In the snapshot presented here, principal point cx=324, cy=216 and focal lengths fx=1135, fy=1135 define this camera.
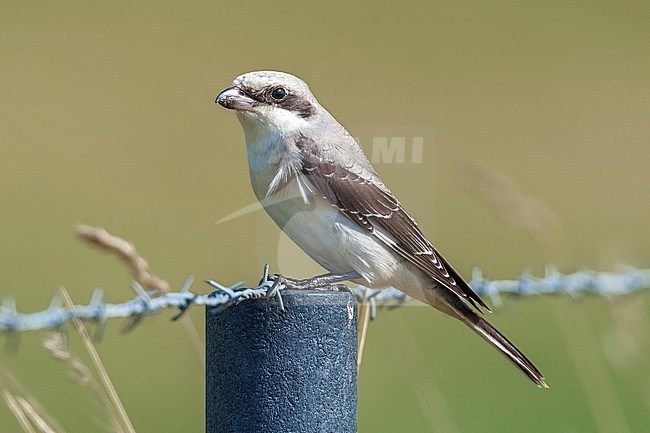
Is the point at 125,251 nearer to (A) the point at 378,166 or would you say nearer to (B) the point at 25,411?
(B) the point at 25,411

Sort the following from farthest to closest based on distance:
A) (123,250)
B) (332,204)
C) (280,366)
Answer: (332,204) < (123,250) < (280,366)

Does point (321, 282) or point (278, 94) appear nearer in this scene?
point (321, 282)

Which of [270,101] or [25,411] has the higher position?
[270,101]

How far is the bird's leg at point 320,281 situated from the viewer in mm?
3188

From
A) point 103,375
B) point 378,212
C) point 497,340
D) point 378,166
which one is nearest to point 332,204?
point 378,212

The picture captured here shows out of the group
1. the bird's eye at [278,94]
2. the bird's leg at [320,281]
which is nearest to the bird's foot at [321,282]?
the bird's leg at [320,281]

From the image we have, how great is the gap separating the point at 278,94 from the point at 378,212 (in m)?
0.52

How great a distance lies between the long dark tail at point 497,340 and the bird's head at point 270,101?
817 millimetres


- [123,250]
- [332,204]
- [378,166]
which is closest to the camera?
[123,250]

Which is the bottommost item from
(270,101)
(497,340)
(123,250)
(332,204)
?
(497,340)

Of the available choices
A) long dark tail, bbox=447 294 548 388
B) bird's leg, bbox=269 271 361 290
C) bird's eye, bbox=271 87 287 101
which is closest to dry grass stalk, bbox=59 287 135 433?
bird's leg, bbox=269 271 361 290

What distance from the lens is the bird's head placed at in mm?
3740

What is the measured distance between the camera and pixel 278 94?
3.82 m

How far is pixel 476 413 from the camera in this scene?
6.00 m
